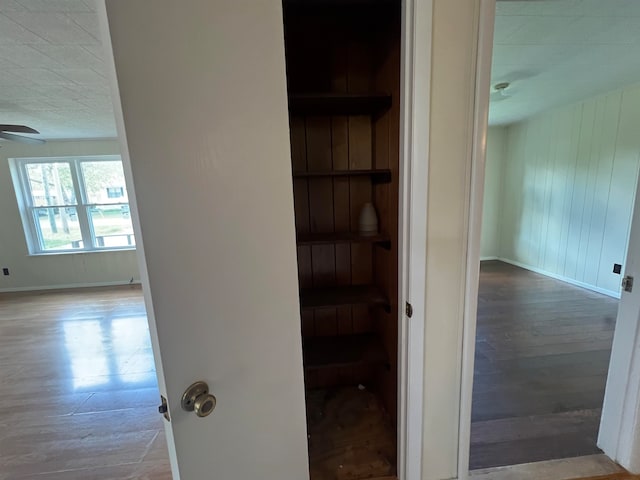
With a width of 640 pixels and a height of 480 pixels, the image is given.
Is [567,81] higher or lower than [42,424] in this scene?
higher

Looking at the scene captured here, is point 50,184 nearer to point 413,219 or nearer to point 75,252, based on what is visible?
point 75,252

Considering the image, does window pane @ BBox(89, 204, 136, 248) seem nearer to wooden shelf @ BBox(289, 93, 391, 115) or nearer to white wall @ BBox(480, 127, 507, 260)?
wooden shelf @ BBox(289, 93, 391, 115)

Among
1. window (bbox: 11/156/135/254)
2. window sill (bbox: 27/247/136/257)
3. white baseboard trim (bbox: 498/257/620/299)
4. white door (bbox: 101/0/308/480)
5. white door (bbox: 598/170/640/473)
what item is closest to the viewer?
white door (bbox: 101/0/308/480)

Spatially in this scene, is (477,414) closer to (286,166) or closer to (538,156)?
(286,166)

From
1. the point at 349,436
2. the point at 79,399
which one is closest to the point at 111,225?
the point at 79,399

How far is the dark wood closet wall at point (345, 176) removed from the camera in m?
1.37

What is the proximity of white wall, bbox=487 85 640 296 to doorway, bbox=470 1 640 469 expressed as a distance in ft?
0.05

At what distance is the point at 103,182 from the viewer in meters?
4.54

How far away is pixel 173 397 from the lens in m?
0.68

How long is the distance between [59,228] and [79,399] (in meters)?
3.87

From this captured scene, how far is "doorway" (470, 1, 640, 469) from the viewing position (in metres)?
1.67

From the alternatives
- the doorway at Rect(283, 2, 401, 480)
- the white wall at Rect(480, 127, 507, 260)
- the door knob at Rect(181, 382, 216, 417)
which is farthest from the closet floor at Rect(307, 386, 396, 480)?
the white wall at Rect(480, 127, 507, 260)

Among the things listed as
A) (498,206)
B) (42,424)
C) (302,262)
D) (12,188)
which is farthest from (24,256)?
(498,206)

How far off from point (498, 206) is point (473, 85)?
16.8 feet
